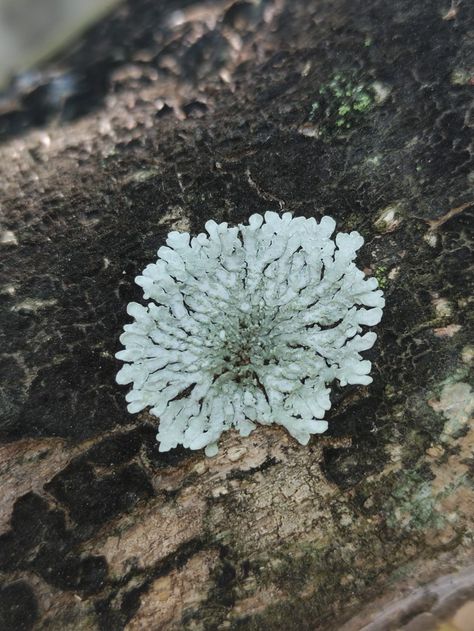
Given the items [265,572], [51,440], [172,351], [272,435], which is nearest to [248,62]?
[172,351]

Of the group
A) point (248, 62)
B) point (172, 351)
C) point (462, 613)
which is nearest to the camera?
point (462, 613)

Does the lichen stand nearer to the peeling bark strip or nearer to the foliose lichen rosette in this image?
the peeling bark strip

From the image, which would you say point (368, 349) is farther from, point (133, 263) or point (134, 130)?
point (134, 130)

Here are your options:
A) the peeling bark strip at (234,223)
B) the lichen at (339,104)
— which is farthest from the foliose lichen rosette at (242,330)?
the lichen at (339,104)

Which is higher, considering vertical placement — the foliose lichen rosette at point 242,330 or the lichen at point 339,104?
the lichen at point 339,104

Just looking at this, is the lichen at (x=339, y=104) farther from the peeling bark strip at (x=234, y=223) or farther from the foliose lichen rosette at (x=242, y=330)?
Answer: the foliose lichen rosette at (x=242, y=330)
